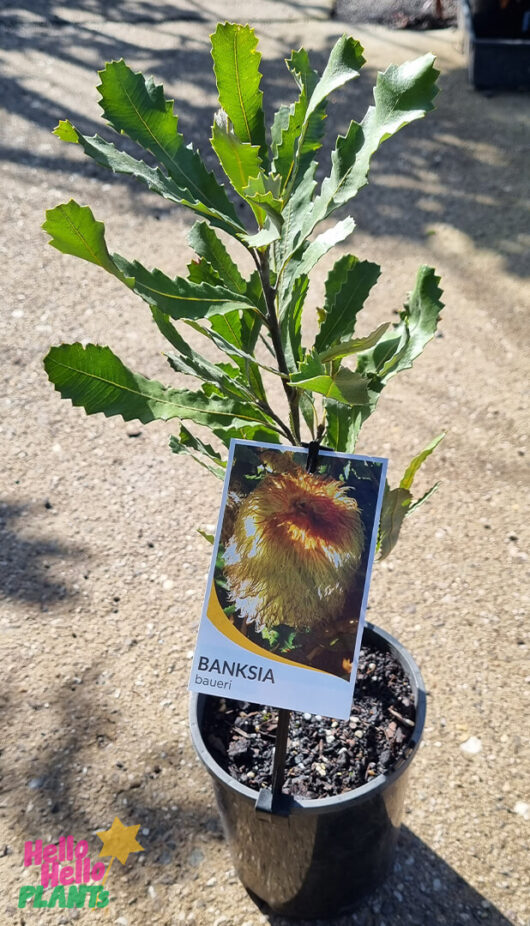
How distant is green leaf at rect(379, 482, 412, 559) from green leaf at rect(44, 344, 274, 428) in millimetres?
252

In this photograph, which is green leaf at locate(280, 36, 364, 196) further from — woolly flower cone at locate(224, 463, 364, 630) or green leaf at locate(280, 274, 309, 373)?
woolly flower cone at locate(224, 463, 364, 630)

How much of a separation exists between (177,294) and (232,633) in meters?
0.49

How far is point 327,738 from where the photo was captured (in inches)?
65.0

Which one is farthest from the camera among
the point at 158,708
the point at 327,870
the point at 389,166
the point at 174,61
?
the point at 174,61

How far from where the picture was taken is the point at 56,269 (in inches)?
142

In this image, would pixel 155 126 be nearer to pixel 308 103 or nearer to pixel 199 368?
pixel 308 103

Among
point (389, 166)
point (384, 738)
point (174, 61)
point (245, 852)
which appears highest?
point (174, 61)

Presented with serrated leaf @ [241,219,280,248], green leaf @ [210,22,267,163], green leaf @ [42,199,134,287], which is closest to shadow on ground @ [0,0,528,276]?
green leaf @ [210,22,267,163]

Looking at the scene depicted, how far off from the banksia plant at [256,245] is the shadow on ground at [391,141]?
92.3 inches

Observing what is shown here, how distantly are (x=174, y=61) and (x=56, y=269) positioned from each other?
2.18 metres

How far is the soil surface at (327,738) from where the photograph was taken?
157 cm

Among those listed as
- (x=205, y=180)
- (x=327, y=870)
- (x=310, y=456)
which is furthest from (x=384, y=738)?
(x=205, y=180)

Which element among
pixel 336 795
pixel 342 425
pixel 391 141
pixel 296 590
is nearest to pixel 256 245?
pixel 342 425

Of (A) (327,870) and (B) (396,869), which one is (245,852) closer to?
(A) (327,870)
